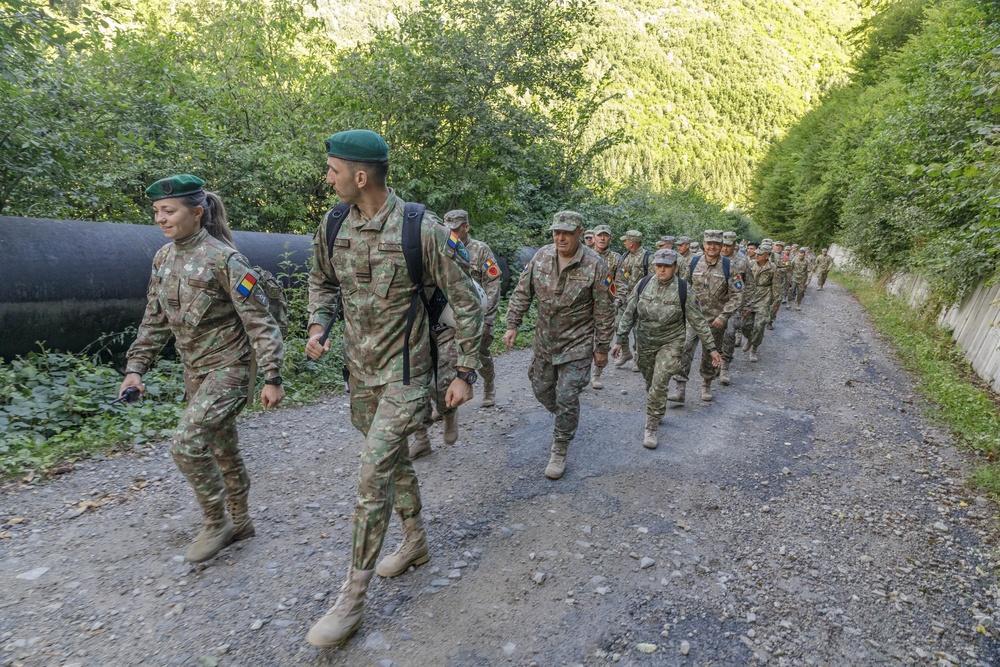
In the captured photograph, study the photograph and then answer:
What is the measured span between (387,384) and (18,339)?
4.48 metres

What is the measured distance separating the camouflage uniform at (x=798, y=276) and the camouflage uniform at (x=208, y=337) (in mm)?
19232

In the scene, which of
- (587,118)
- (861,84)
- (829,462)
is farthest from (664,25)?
(829,462)

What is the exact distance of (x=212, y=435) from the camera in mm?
3227

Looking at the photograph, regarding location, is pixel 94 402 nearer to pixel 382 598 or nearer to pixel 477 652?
pixel 382 598

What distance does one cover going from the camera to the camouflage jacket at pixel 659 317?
20.5 ft

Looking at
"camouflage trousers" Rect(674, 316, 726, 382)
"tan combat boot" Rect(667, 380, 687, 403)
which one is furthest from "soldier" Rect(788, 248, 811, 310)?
"tan combat boot" Rect(667, 380, 687, 403)

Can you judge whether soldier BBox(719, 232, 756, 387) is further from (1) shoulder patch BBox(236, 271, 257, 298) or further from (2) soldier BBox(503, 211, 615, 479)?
Result: (1) shoulder patch BBox(236, 271, 257, 298)

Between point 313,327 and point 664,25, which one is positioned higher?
point 664,25

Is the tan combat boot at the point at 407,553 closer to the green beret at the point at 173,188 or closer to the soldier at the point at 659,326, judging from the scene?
the green beret at the point at 173,188

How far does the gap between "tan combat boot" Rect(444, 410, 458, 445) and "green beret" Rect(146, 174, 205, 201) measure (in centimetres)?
293

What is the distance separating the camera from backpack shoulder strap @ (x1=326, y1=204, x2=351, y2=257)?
3010 millimetres

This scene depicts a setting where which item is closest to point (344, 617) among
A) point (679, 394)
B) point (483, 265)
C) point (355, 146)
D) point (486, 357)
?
point (355, 146)

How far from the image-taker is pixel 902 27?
3800cm

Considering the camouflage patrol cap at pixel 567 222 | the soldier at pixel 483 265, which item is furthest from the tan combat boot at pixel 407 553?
the soldier at pixel 483 265
